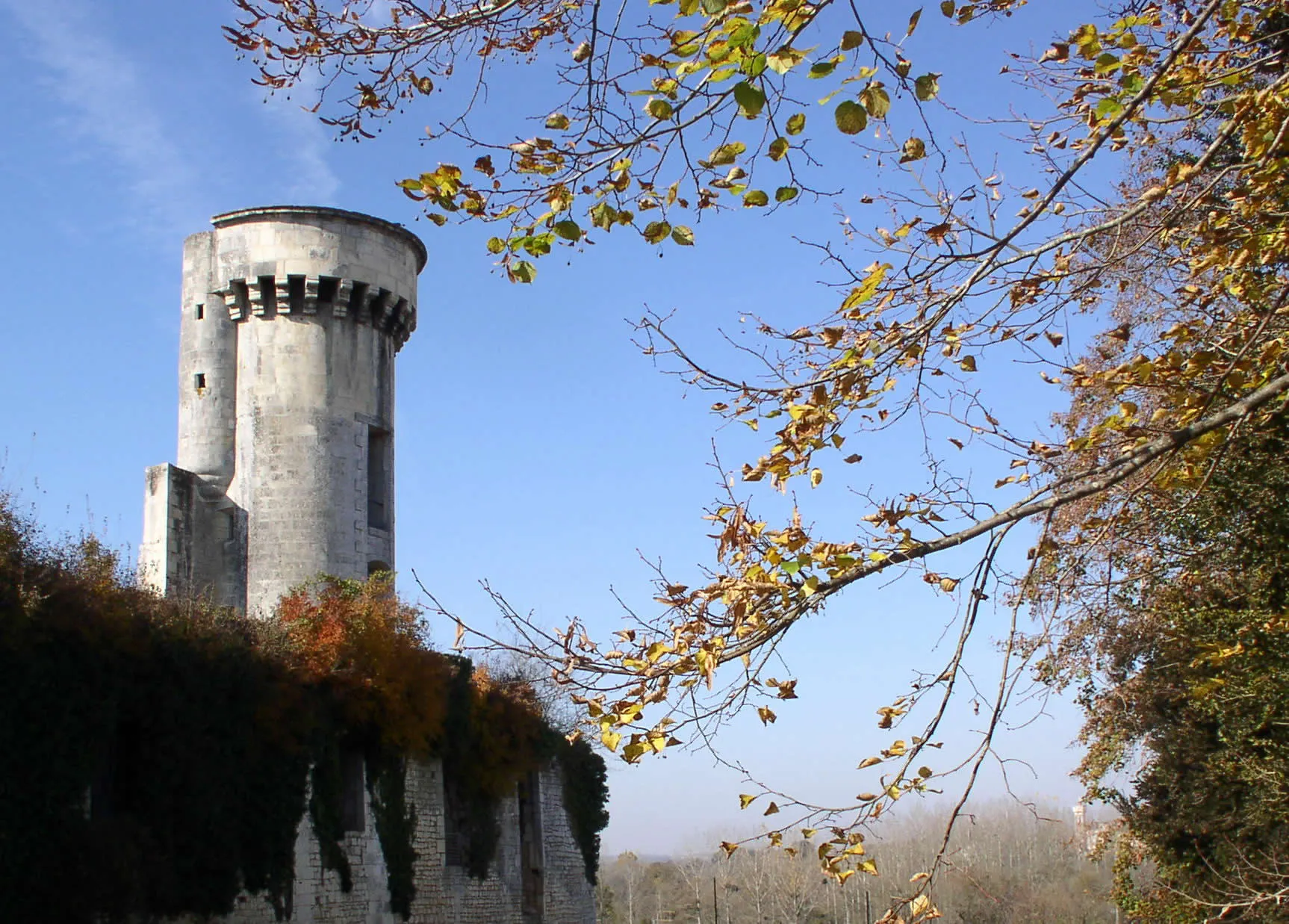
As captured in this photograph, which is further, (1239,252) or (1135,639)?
(1135,639)

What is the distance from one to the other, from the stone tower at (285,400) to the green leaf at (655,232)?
1744cm

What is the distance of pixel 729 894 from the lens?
251 ft

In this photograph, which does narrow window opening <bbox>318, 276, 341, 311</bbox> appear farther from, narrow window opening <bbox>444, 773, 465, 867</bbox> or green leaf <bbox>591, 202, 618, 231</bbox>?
green leaf <bbox>591, 202, 618, 231</bbox>

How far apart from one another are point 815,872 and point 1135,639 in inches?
2602

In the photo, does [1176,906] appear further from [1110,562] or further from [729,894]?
[729,894]

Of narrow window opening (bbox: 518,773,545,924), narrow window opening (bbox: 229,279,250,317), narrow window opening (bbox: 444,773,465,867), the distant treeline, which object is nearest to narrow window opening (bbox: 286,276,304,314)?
narrow window opening (bbox: 229,279,250,317)

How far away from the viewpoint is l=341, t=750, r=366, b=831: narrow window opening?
18703 mm

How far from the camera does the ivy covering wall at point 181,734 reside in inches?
492

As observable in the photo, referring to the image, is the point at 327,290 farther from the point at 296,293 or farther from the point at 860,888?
the point at 860,888

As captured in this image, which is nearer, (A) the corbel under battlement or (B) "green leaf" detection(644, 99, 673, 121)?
(B) "green leaf" detection(644, 99, 673, 121)

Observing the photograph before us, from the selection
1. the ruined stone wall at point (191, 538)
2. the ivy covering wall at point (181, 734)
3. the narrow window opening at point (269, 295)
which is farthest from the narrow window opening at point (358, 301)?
the ivy covering wall at point (181, 734)

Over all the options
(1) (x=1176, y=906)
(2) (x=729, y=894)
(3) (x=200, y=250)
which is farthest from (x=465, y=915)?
(2) (x=729, y=894)

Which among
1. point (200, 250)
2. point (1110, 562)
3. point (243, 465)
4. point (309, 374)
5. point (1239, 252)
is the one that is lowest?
point (1110, 562)

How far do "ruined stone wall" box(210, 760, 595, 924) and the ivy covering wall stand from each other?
268 millimetres
